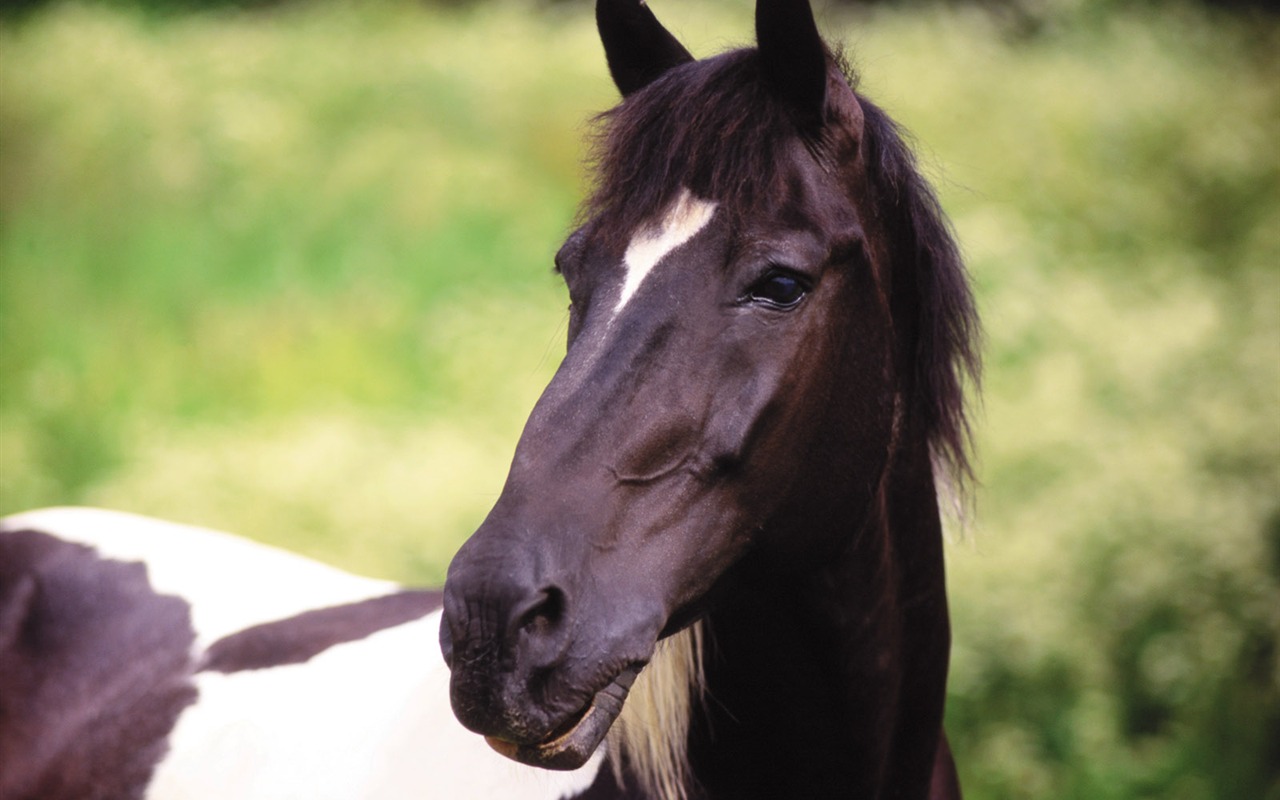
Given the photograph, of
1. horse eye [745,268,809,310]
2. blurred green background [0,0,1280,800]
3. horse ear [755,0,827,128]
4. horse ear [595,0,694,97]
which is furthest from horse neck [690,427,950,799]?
blurred green background [0,0,1280,800]

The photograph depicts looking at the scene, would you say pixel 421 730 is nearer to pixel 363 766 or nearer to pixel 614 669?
pixel 363 766

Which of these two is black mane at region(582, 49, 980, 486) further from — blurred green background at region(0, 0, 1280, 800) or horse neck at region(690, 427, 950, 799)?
blurred green background at region(0, 0, 1280, 800)

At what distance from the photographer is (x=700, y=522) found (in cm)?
152

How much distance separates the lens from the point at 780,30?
5.40ft

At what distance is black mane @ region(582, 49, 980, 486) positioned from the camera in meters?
1.61

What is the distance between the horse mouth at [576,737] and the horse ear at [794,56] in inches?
34.1

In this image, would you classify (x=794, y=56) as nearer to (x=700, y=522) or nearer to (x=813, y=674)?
(x=700, y=522)

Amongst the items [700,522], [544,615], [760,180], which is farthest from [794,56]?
[544,615]

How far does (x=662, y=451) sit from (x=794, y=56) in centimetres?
64

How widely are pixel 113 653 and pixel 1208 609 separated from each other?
13.1 feet

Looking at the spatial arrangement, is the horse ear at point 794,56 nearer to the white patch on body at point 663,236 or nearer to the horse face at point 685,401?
the horse face at point 685,401

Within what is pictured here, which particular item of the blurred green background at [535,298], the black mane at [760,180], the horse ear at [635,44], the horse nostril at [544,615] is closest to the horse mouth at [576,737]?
the horse nostril at [544,615]

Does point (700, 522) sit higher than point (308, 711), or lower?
higher

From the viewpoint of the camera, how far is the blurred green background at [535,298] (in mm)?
4480
